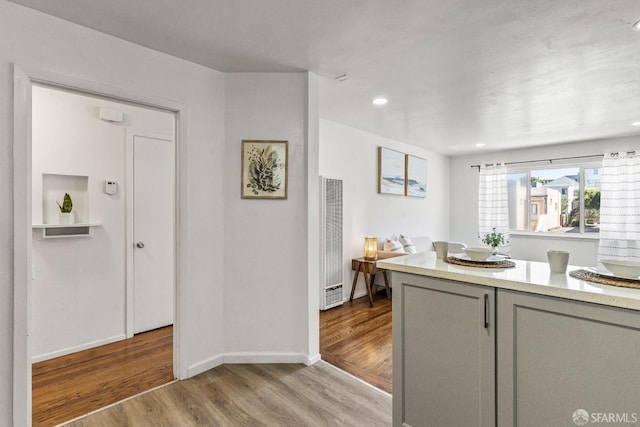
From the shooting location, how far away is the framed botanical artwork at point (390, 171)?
4.93 metres

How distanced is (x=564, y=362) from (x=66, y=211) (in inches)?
136

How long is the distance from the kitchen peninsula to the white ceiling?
1397 mm

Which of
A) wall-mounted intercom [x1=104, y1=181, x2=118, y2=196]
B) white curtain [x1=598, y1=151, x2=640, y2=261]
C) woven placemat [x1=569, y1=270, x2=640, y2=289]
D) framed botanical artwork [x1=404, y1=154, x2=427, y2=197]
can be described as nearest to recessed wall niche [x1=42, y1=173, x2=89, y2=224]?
wall-mounted intercom [x1=104, y1=181, x2=118, y2=196]

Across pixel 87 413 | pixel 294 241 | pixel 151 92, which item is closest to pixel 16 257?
pixel 87 413

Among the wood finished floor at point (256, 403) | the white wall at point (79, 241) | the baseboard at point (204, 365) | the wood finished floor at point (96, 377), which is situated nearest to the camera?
the wood finished floor at point (256, 403)

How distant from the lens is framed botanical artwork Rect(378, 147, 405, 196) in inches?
194

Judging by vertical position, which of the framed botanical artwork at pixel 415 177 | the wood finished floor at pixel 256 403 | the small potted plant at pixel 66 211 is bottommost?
the wood finished floor at pixel 256 403

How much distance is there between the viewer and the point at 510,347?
135 centimetres

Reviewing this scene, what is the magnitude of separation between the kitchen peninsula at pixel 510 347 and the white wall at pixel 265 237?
1.06 meters

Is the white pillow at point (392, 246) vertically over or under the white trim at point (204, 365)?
over

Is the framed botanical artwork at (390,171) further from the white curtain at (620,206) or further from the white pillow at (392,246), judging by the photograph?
the white curtain at (620,206)

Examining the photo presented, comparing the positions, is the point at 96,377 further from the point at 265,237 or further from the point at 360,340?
the point at 360,340

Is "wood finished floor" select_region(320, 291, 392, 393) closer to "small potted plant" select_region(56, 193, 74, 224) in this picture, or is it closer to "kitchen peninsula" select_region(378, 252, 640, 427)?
"kitchen peninsula" select_region(378, 252, 640, 427)

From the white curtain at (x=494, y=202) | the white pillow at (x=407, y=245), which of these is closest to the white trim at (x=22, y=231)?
the white pillow at (x=407, y=245)
